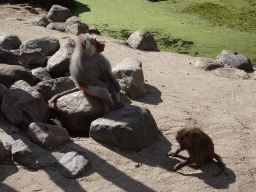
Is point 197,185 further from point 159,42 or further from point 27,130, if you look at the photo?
point 159,42

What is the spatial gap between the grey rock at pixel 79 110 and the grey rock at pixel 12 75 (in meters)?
1.11

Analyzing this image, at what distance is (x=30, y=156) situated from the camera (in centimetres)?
337

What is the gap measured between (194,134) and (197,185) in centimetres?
63

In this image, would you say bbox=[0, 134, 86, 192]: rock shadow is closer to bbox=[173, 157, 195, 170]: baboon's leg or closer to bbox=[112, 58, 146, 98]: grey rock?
bbox=[173, 157, 195, 170]: baboon's leg

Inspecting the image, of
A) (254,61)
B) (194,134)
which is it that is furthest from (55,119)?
(254,61)

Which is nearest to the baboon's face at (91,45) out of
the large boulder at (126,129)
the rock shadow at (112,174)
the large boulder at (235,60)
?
the large boulder at (126,129)

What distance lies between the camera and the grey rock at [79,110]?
4.19m

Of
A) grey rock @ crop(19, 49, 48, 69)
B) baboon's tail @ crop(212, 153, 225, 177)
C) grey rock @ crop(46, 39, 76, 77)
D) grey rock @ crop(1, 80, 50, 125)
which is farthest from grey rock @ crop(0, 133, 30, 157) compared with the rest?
baboon's tail @ crop(212, 153, 225, 177)

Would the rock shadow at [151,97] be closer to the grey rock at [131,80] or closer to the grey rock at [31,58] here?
the grey rock at [131,80]

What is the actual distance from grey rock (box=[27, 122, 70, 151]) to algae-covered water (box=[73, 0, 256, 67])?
17.1ft

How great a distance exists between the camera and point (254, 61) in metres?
7.47

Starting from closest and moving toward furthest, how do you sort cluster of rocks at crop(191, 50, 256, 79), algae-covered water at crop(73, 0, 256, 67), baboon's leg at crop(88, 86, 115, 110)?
baboon's leg at crop(88, 86, 115, 110) → cluster of rocks at crop(191, 50, 256, 79) → algae-covered water at crop(73, 0, 256, 67)

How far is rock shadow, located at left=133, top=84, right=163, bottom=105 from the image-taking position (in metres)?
5.25

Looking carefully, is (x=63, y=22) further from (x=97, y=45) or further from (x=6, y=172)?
(x=6, y=172)
